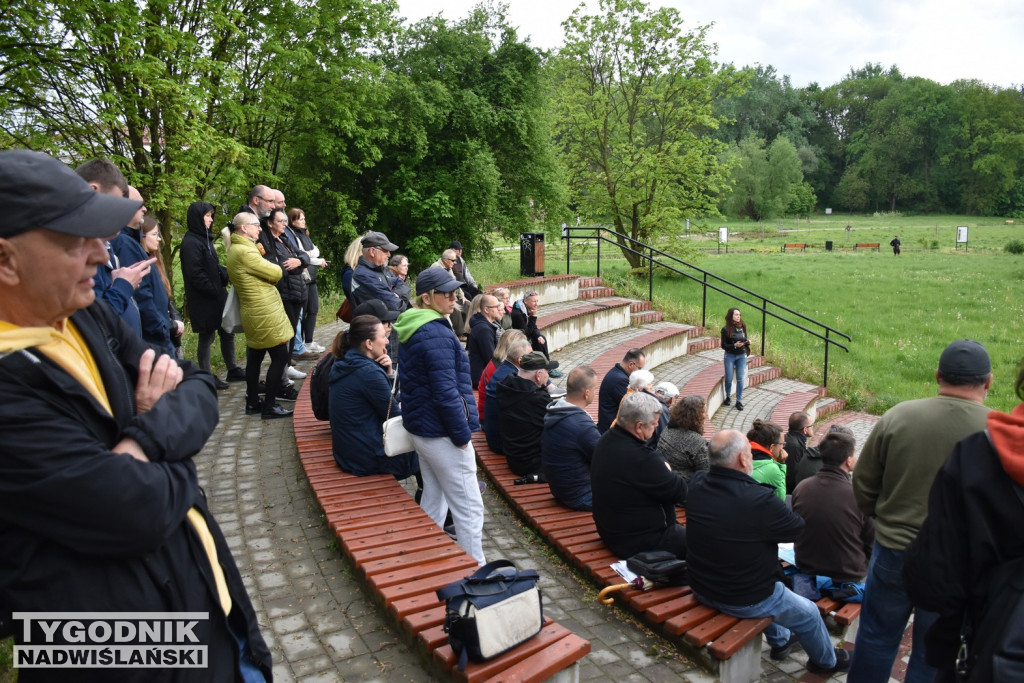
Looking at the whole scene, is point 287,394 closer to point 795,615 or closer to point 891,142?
point 795,615

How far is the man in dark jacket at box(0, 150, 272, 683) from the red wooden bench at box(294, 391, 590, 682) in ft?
5.08

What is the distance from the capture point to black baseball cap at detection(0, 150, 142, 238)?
1469 mm

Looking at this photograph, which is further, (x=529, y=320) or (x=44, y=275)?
(x=529, y=320)

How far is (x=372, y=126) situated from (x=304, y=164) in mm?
1794

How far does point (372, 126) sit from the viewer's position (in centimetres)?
1488

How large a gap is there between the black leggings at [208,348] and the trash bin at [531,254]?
8344 mm

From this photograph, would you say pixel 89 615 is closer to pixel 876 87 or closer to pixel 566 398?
pixel 566 398

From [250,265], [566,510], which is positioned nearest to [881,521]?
[566,510]

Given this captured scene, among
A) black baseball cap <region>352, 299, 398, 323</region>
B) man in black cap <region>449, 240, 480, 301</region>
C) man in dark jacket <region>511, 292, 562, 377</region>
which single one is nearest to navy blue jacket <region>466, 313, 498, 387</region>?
man in dark jacket <region>511, 292, 562, 377</region>

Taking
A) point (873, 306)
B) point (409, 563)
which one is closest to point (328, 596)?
point (409, 563)

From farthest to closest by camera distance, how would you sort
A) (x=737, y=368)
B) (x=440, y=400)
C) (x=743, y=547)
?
1. (x=737, y=368)
2. (x=440, y=400)
3. (x=743, y=547)

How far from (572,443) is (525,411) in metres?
0.79

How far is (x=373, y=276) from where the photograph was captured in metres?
7.29

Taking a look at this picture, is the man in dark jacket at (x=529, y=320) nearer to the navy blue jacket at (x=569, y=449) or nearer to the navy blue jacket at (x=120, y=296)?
the navy blue jacket at (x=569, y=449)
